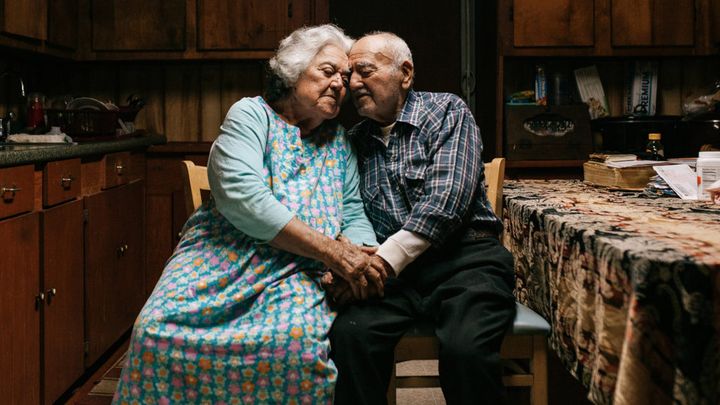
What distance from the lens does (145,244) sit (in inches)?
134

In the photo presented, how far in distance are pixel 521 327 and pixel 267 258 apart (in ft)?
1.96

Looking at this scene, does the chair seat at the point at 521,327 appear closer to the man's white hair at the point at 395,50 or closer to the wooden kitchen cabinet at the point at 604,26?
the man's white hair at the point at 395,50

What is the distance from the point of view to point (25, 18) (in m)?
2.77

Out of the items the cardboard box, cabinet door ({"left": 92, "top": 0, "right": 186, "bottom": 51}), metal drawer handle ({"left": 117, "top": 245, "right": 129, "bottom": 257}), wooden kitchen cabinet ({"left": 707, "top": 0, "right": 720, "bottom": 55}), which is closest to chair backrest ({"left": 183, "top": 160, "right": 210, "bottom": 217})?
metal drawer handle ({"left": 117, "top": 245, "right": 129, "bottom": 257})

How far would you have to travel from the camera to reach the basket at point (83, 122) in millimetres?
2910

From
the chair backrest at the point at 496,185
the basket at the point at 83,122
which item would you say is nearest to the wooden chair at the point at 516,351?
the chair backrest at the point at 496,185

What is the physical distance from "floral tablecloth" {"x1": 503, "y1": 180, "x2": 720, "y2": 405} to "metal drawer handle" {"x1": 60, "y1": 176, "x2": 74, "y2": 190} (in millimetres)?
1539

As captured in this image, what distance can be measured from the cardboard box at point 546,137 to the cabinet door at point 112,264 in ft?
5.70

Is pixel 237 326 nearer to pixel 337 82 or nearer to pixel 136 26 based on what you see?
pixel 337 82

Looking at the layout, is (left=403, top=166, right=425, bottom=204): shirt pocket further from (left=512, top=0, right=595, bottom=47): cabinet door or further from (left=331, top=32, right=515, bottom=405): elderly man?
(left=512, top=0, right=595, bottom=47): cabinet door

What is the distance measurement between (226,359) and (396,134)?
2.41ft

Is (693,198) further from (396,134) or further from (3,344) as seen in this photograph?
(3,344)

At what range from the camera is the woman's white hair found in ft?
5.89

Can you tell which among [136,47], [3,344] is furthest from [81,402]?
[136,47]
